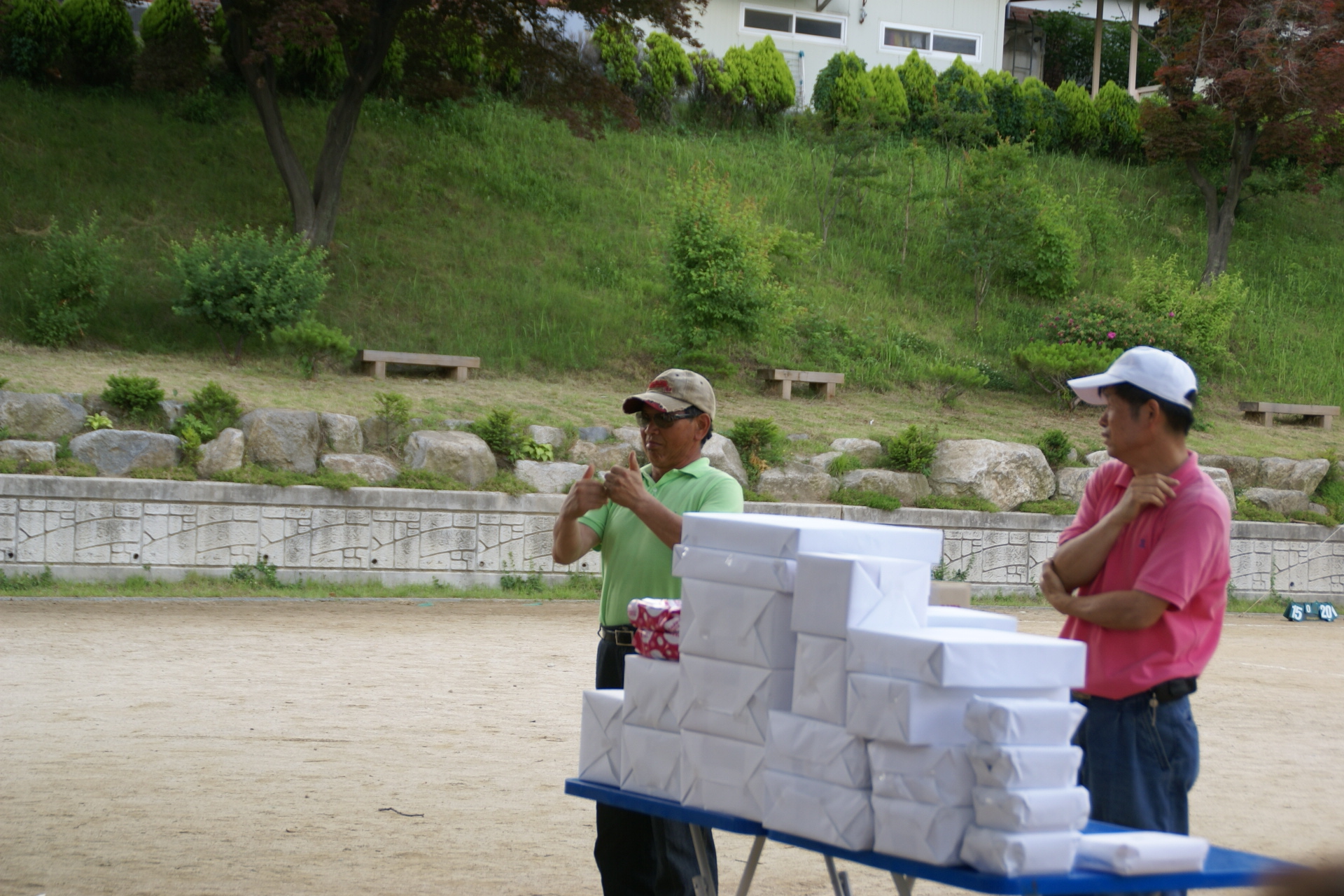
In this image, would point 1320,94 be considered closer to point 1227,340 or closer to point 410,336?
point 1227,340

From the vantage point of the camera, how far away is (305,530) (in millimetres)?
12281

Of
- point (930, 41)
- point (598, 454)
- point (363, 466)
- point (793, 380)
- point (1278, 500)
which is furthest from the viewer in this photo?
point (930, 41)

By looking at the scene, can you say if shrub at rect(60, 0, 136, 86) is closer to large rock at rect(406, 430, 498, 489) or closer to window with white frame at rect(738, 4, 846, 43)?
large rock at rect(406, 430, 498, 489)

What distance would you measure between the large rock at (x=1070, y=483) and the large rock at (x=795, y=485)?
323 centimetres

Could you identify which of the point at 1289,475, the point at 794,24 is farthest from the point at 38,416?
A: the point at 794,24

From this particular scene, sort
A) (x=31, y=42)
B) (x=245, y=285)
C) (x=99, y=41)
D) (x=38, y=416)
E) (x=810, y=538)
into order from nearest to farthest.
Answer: (x=810, y=538)
(x=38, y=416)
(x=245, y=285)
(x=31, y=42)
(x=99, y=41)

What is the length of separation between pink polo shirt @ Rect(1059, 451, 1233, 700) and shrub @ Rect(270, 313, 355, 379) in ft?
42.5

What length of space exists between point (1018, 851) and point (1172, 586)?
945 mm

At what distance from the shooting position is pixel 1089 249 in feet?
77.3

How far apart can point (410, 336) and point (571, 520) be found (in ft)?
43.2

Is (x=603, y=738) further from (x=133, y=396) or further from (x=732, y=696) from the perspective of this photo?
(x=133, y=396)

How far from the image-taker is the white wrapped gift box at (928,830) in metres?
2.49

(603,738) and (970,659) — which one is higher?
(970,659)

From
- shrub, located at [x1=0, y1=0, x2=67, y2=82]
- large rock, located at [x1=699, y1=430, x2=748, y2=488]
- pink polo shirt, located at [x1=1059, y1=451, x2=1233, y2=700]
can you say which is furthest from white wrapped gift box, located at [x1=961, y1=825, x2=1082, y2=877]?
shrub, located at [x1=0, y1=0, x2=67, y2=82]
